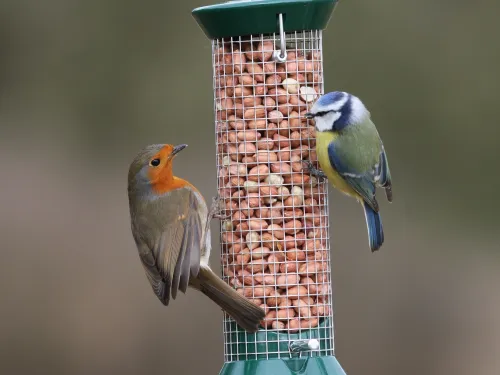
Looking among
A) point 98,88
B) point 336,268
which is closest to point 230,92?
point 336,268

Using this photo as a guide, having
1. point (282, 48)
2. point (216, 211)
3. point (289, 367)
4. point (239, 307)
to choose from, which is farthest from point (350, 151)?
point (289, 367)

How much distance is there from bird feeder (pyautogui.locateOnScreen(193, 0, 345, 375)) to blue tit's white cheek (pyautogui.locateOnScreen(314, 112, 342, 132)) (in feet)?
0.55

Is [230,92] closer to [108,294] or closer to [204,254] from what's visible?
[204,254]

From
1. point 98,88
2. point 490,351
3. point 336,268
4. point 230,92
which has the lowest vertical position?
point 490,351

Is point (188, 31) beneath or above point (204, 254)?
above

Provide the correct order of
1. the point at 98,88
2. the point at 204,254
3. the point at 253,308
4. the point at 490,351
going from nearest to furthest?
1. the point at 253,308
2. the point at 204,254
3. the point at 490,351
4. the point at 98,88

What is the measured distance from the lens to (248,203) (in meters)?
6.75

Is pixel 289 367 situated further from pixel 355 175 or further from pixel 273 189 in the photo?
pixel 355 175

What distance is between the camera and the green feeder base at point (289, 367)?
21.3 ft

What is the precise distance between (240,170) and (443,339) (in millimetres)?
5913

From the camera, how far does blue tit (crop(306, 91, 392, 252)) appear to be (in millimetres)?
6613

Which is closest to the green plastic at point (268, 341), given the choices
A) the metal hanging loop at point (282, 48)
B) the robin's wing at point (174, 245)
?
the robin's wing at point (174, 245)

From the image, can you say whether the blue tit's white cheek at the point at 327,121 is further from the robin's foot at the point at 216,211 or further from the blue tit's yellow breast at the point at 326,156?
the robin's foot at the point at 216,211

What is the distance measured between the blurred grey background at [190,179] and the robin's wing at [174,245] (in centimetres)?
461
